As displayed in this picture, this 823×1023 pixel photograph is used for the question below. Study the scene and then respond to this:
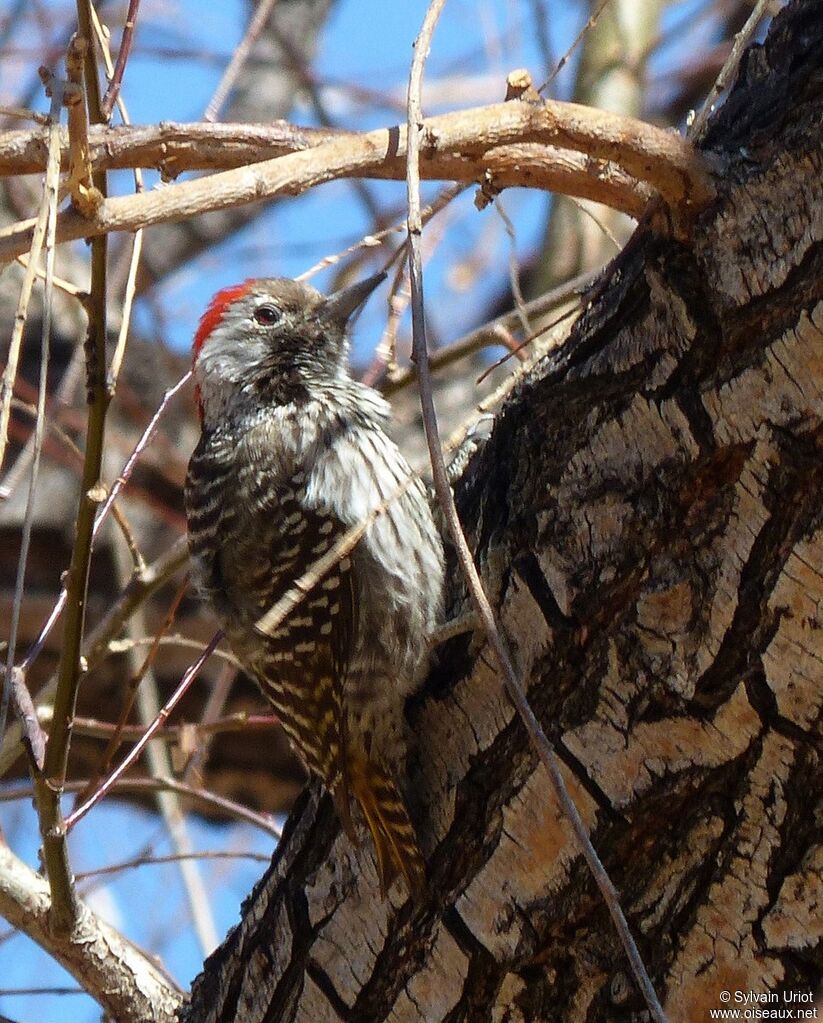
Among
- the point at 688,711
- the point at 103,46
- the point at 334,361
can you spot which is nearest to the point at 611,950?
the point at 688,711

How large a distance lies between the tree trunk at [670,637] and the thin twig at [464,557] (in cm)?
55

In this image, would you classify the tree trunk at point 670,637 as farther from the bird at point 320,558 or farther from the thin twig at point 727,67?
the bird at point 320,558

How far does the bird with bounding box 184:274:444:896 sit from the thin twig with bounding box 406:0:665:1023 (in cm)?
134

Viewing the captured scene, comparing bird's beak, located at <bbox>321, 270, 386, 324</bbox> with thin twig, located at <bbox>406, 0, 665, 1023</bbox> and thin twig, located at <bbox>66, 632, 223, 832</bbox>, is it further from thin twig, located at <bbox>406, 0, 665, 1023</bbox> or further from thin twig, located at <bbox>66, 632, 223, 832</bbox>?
thin twig, located at <bbox>406, 0, 665, 1023</bbox>

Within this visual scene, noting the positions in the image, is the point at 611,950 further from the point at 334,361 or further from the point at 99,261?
the point at 334,361

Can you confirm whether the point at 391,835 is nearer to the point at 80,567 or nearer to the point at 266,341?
the point at 80,567

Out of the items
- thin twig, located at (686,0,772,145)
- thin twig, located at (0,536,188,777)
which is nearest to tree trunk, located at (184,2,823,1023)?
thin twig, located at (686,0,772,145)

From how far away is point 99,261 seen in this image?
83.5 inches

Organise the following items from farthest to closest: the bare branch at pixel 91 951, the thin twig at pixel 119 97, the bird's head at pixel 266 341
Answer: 1. the bird's head at pixel 266 341
2. the bare branch at pixel 91 951
3. the thin twig at pixel 119 97

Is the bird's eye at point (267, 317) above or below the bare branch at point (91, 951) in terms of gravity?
above

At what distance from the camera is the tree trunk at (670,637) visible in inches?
81.7

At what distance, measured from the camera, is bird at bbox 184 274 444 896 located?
3131 mm

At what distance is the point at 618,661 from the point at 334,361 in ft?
6.15

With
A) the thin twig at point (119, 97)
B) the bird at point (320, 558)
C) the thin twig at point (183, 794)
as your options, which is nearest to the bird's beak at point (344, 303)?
the bird at point (320, 558)
